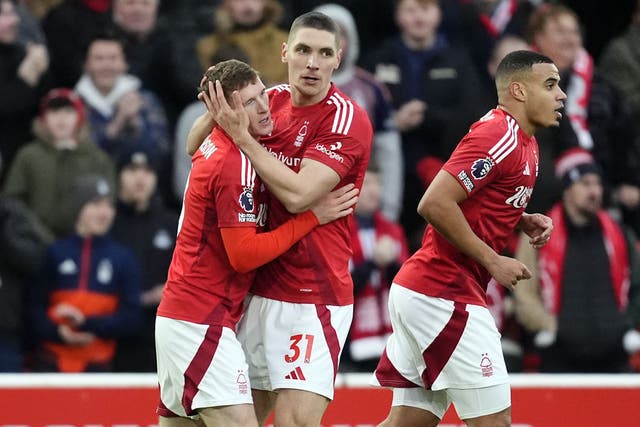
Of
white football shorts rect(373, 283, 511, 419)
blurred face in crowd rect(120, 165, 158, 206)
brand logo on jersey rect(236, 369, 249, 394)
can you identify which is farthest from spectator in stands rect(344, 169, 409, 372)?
brand logo on jersey rect(236, 369, 249, 394)

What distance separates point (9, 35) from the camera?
33.7ft

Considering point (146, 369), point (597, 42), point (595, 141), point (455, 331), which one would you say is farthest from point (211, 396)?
point (597, 42)

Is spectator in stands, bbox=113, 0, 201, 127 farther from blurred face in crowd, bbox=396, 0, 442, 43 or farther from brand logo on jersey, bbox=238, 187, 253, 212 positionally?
brand logo on jersey, bbox=238, 187, 253, 212

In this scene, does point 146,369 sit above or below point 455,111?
below

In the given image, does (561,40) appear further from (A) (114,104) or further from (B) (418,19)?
(A) (114,104)

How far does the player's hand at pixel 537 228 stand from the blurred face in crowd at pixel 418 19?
3.89 metres

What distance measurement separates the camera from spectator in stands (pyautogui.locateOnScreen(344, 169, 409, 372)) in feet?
31.0

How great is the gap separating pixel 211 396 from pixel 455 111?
4506 mm

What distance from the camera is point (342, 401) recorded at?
27.7 feet

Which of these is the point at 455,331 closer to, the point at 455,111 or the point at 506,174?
the point at 506,174

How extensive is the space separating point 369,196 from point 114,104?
2058mm

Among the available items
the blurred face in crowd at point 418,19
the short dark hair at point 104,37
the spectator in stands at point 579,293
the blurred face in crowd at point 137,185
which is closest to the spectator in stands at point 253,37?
the short dark hair at point 104,37

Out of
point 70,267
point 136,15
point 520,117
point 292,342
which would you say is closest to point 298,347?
point 292,342

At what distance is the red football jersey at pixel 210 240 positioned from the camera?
20.7 feet
